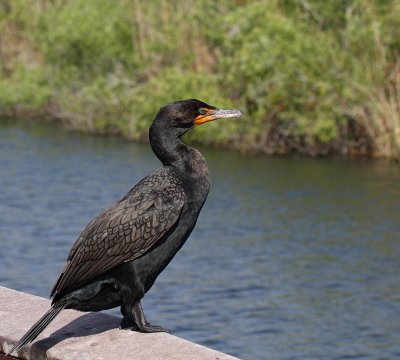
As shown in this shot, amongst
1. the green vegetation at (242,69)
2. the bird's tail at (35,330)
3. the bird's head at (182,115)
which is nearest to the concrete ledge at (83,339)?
the bird's tail at (35,330)

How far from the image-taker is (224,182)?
953 inches

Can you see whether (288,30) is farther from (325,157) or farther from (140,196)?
(140,196)

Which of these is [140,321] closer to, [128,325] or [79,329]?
[128,325]

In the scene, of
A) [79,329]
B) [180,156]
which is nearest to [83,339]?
[79,329]

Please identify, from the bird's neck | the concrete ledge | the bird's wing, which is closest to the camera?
the concrete ledge

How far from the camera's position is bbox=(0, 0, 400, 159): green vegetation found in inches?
1064

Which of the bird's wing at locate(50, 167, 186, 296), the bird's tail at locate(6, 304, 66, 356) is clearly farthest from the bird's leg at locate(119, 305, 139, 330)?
the bird's tail at locate(6, 304, 66, 356)

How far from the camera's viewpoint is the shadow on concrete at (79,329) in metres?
5.59

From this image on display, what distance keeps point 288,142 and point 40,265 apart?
13.1 meters

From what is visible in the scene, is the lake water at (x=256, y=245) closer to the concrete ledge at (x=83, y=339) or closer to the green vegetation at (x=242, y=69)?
the green vegetation at (x=242, y=69)

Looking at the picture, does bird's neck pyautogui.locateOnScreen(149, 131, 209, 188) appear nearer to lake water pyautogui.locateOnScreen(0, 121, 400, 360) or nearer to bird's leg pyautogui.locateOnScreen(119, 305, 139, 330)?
bird's leg pyautogui.locateOnScreen(119, 305, 139, 330)

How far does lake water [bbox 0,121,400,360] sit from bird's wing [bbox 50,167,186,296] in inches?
255

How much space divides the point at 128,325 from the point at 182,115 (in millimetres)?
1101

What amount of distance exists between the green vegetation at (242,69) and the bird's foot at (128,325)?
67.9ft
